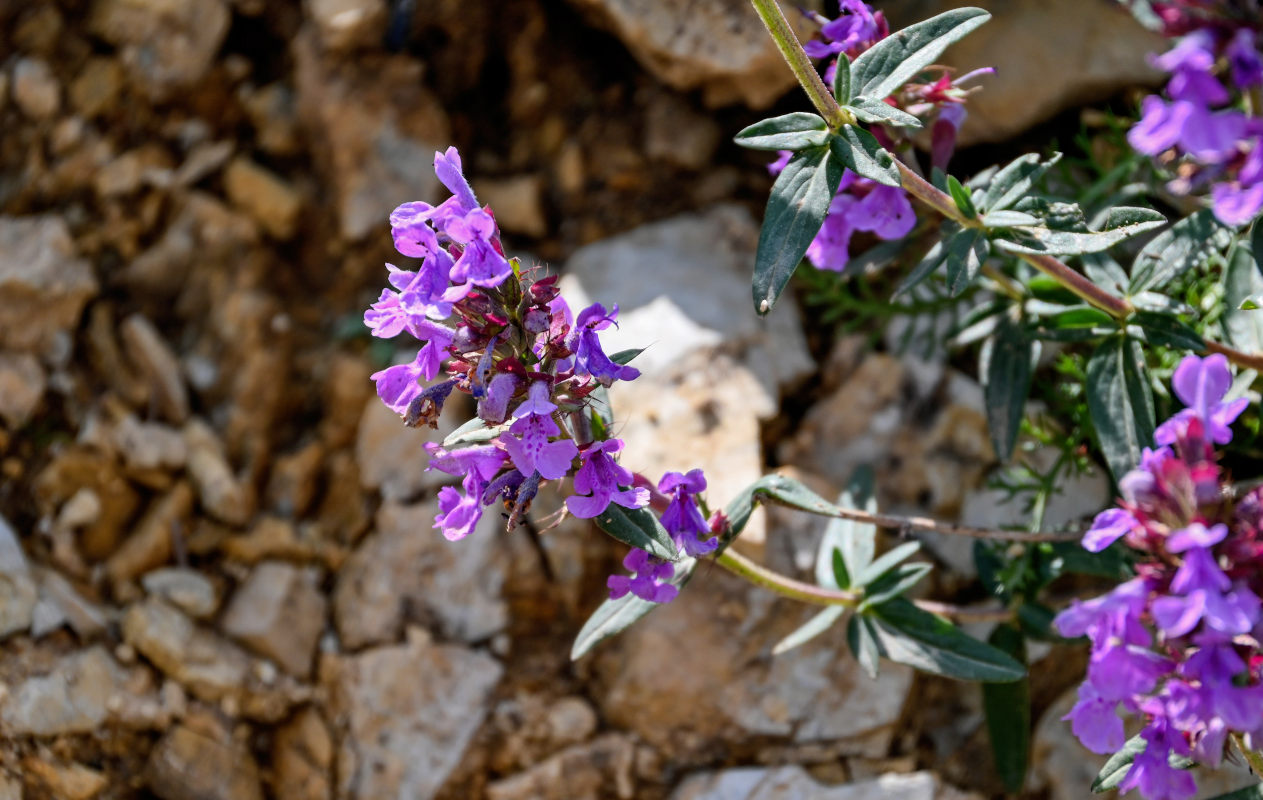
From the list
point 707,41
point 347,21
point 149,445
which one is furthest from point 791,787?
point 347,21

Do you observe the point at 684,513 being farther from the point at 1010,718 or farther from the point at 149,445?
the point at 149,445

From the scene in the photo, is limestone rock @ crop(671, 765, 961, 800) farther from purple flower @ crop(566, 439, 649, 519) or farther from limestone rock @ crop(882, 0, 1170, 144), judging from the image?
limestone rock @ crop(882, 0, 1170, 144)

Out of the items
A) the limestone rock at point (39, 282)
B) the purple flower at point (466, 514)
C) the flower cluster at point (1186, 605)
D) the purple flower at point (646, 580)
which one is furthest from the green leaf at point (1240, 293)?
the limestone rock at point (39, 282)

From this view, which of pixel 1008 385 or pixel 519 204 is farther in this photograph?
pixel 519 204

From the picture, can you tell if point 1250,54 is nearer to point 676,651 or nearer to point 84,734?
point 676,651

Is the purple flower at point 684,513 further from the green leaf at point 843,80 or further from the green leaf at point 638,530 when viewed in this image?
the green leaf at point 843,80

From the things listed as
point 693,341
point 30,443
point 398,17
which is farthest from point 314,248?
point 693,341
